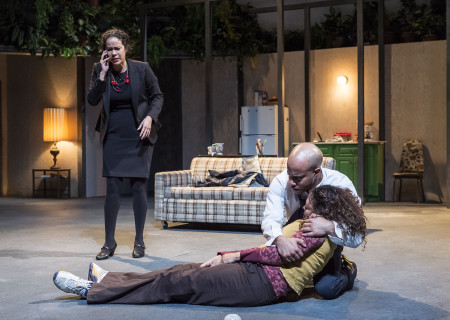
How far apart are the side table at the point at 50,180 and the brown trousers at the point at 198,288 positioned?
688 cm

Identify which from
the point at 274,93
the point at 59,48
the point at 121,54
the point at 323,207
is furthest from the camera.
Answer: the point at 274,93

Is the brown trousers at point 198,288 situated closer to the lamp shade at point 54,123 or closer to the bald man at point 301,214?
the bald man at point 301,214

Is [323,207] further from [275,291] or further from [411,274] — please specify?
[411,274]

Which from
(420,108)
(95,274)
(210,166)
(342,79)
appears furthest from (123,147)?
(342,79)

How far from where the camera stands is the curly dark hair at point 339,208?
2.91 m

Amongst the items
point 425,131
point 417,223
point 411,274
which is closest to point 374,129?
point 425,131

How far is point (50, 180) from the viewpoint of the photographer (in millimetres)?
10094

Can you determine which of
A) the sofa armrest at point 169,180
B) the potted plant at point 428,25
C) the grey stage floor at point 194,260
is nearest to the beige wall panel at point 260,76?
the potted plant at point 428,25

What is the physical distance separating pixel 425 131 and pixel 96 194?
5001 millimetres

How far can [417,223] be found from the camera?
21.0 ft

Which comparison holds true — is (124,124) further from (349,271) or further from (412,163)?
(412,163)

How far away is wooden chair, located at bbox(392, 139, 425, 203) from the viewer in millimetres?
8906

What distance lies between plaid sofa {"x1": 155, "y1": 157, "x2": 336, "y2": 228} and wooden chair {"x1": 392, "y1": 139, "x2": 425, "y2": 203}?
10.6 feet

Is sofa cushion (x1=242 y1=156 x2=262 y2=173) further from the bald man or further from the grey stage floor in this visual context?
the bald man
